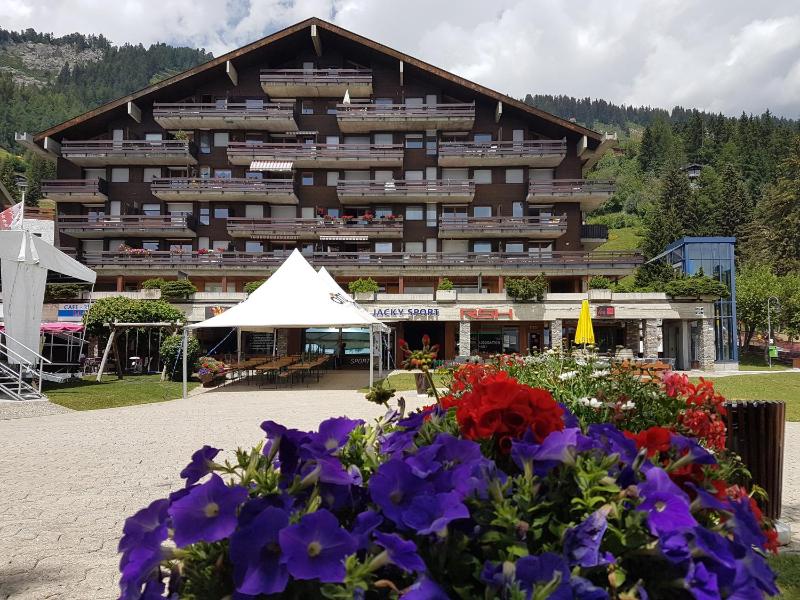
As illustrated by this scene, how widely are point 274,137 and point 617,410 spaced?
41.7m

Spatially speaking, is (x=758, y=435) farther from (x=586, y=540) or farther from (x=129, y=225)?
(x=129, y=225)

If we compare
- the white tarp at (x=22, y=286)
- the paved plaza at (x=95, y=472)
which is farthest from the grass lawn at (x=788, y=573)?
the white tarp at (x=22, y=286)

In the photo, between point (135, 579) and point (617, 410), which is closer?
point (135, 579)

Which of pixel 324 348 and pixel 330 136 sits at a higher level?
pixel 330 136

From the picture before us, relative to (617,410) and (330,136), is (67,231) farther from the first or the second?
(617,410)

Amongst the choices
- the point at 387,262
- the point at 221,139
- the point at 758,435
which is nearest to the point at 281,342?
the point at 387,262

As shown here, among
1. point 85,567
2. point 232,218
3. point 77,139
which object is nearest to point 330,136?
point 232,218

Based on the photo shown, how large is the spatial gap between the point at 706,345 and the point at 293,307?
83.3ft

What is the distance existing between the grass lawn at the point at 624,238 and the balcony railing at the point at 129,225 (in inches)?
3317

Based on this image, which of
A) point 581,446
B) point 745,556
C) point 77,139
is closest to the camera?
point 745,556

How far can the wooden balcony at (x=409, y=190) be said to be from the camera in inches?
1547

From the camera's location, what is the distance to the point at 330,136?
136 ft

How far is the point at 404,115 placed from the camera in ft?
130

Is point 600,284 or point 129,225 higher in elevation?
point 129,225
